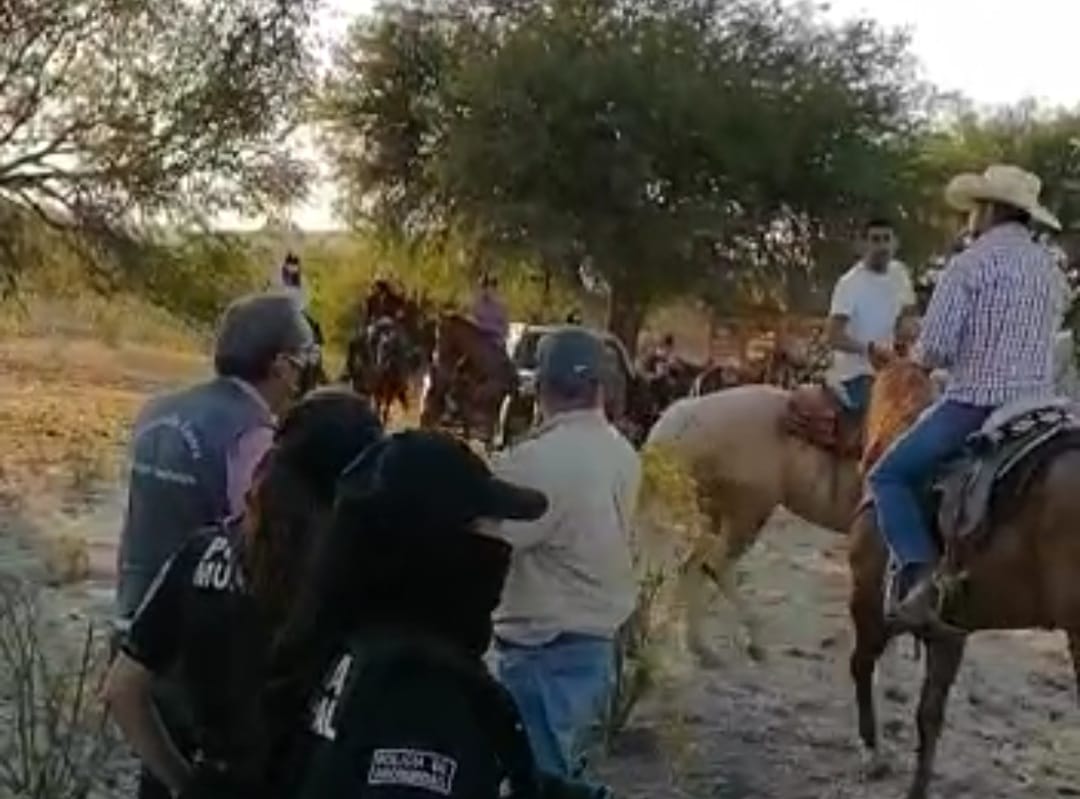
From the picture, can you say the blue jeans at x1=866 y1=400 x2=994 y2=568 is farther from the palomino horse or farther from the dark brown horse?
the dark brown horse

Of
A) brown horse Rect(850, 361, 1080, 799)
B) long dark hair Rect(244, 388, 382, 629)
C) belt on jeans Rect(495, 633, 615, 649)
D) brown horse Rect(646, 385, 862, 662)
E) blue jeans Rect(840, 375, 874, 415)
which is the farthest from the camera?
brown horse Rect(646, 385, 862, 662)

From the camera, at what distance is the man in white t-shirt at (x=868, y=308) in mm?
11195

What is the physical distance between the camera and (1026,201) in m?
7.75

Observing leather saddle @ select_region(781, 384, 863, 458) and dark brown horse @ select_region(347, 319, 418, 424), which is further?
dark brown horse @ select_region(347, 319, 418, 424)

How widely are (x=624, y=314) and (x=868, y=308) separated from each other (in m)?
24.8

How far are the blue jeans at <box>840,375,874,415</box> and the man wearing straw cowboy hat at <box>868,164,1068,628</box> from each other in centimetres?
342

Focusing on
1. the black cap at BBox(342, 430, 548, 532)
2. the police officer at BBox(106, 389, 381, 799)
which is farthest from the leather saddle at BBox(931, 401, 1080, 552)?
the black cap at BBox(342, 430, 548, 532)

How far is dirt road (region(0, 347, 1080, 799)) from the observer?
858 cm

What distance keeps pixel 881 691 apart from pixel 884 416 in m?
1.92

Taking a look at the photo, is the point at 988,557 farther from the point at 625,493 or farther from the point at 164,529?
the point at 164,529

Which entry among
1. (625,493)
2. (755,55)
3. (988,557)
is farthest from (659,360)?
(625,493)

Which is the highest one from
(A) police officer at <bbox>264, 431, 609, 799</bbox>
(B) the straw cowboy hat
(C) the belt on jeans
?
(B) the straw cowboy hat

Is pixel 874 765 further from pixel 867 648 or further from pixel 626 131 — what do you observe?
pixel 626 131

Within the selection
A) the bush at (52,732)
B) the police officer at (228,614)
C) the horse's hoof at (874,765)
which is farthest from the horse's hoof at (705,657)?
the police officer at (228,614)
